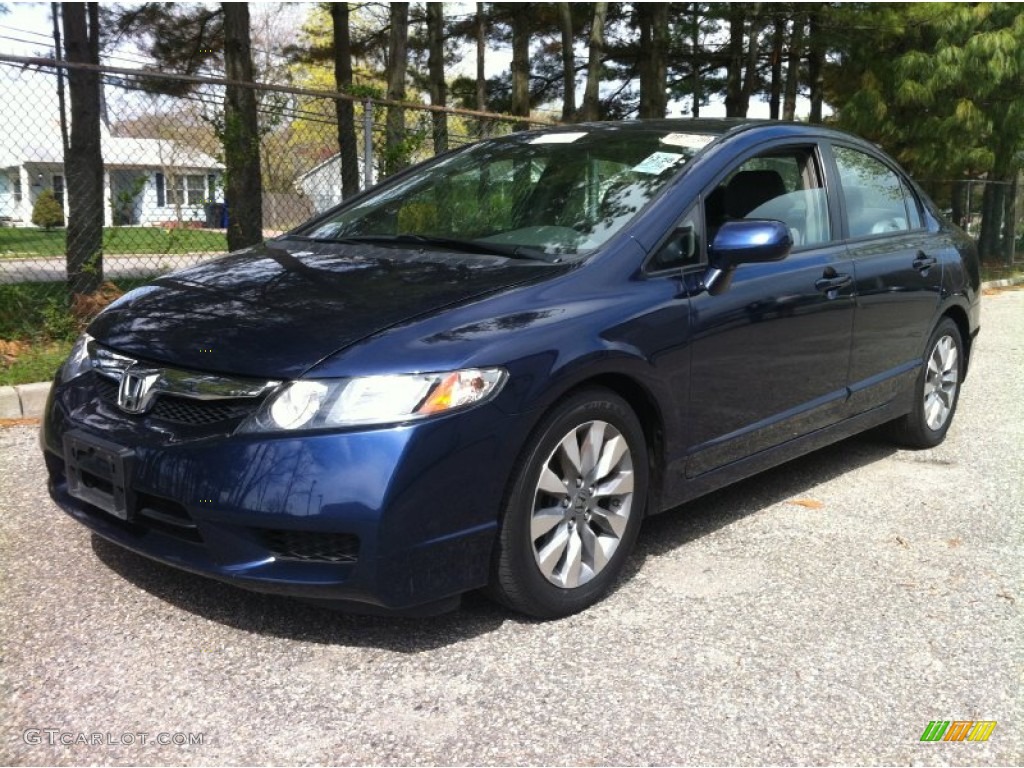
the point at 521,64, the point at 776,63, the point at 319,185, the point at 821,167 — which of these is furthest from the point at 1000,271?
the point at 821,167

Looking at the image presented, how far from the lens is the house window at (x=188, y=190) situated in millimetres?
7395

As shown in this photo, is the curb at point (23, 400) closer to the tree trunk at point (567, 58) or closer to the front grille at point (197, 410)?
the front grille at point (197, 410)

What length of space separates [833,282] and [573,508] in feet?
5.91

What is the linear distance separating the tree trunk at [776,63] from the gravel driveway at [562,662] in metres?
13.9

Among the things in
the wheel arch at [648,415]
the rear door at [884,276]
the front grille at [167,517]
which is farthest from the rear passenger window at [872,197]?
the front grille at [167,517]

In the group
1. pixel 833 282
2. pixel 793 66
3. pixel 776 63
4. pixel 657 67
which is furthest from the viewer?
pixel 776 63

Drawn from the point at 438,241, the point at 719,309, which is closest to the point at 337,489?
the point at 438,241

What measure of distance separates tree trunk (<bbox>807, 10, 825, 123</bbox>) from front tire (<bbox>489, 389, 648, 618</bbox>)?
620 inches

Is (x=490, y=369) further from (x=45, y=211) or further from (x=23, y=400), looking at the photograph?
(x=45, y=211)

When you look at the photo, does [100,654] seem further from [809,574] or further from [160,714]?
[809,574]

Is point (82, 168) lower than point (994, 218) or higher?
higher

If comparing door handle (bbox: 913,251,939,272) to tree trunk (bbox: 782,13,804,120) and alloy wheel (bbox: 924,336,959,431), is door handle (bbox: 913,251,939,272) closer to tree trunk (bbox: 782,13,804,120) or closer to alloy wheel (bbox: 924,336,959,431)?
alloy wheel (bbox: 924,336,959,431)

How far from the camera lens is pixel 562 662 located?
116 inches

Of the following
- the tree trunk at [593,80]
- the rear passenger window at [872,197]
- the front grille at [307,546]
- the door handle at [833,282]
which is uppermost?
the tree trunk at [593,80]
